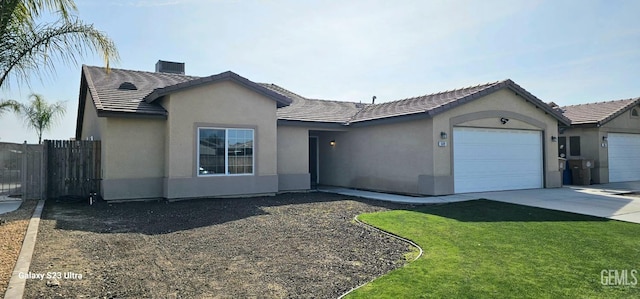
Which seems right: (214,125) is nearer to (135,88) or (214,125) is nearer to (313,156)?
(135,88)

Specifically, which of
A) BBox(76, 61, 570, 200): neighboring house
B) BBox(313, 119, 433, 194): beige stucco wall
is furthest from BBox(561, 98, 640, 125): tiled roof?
BBox(313, 119, 433, 194): beige stucco wall

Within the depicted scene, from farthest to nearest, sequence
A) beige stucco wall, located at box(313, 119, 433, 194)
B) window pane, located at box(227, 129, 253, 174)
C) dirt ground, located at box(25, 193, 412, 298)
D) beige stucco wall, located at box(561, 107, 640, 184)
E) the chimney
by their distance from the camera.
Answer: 1. the chimney
2. beige stucco wall, located at box(561, 107, 640, 184)
3. beige stucco wall, located at box(313, 119, 433, 194)
4. window pane, located at box(227, 129, 253, 174)
5. dirt ground, located at box(25, 193, 412, 298)

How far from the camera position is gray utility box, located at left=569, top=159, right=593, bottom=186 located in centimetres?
1822

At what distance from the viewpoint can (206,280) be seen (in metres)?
5.14

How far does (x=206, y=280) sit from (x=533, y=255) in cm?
518

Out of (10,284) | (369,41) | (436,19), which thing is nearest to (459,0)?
(436,19)

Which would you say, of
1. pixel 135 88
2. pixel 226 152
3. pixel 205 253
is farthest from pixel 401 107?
pixel 205 253

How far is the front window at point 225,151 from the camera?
42.9ft

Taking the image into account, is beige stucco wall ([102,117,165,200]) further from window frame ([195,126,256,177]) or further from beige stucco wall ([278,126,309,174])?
beige stucco wall ([278,126,309,174])

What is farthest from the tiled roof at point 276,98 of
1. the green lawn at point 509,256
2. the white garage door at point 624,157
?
the green lawn at point 509,256

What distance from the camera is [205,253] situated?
6520 mm

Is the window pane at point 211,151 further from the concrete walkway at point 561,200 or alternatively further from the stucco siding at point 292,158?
the concrete walkway at point 561,200

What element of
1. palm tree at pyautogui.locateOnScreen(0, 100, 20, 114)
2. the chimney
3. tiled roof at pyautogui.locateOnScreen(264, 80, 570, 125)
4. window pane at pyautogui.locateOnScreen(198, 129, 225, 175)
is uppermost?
the chimney

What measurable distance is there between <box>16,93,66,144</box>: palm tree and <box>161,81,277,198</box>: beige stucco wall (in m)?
18.2
